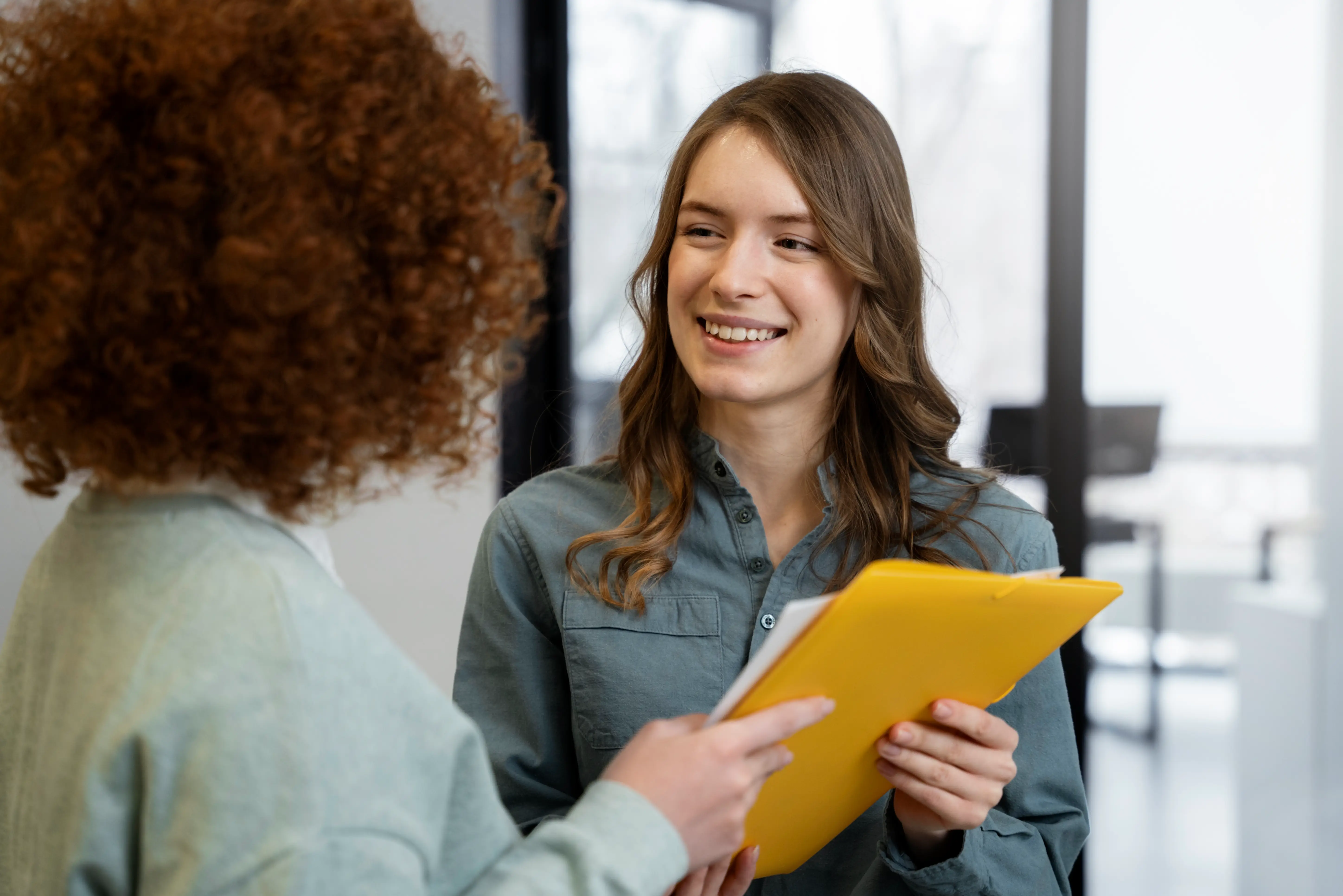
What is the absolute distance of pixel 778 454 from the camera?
1.35m

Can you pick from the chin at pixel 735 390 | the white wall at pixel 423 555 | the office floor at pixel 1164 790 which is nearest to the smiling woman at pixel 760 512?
the chin at pixel 735 390

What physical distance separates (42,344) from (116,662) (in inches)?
7.1

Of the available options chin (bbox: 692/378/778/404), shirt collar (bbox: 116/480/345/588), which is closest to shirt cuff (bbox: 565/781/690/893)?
shirt collar (bbox: 116/480/345/588)

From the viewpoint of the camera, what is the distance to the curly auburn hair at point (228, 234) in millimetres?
600

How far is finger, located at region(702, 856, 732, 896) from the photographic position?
0.93 meters

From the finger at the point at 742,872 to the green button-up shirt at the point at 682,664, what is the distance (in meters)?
0.27

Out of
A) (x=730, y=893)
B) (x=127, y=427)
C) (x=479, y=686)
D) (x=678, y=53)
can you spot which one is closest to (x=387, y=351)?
(x=127, y=427)

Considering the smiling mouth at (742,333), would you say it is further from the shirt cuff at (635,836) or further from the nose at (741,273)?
the shirt cuff at (635,836)

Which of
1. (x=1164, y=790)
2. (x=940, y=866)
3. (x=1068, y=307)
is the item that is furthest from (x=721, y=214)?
(x=1164, y=790)

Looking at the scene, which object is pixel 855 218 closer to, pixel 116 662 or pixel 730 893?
pixel 730 893

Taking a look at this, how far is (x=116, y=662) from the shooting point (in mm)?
598

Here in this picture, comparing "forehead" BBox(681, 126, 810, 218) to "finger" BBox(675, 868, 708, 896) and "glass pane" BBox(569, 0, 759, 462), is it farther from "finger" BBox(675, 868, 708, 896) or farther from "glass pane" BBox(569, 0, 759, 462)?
"glass pane" BBox(569, 0, 759, 462)

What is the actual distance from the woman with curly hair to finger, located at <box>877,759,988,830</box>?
0.34 meters

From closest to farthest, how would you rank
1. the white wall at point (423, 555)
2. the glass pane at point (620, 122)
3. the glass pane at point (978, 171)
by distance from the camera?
1. the glass pane at point (978, 171)
2. the white wall at point (423, 555)
3. the glass pane at point (620, 122)
